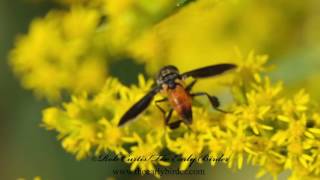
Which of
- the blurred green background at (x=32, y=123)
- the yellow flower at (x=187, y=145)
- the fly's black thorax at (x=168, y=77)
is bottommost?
the yellow flower at (x=187, y=145)

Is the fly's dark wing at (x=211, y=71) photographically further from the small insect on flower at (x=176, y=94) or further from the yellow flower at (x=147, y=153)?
the yellow flower at (x=147, y=153)

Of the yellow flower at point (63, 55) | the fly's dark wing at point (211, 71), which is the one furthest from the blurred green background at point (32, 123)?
the fly's dark wing at point (211, 71)

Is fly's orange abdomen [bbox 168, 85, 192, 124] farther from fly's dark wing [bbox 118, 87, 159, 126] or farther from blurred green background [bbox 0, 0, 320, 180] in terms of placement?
blurred green background [bbox 0, 0, 320, 180]

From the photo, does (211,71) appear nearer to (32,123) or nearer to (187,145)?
(187,145)

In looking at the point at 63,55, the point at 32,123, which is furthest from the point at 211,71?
the point at 32,123

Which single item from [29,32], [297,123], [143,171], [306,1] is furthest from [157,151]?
[29,32]
